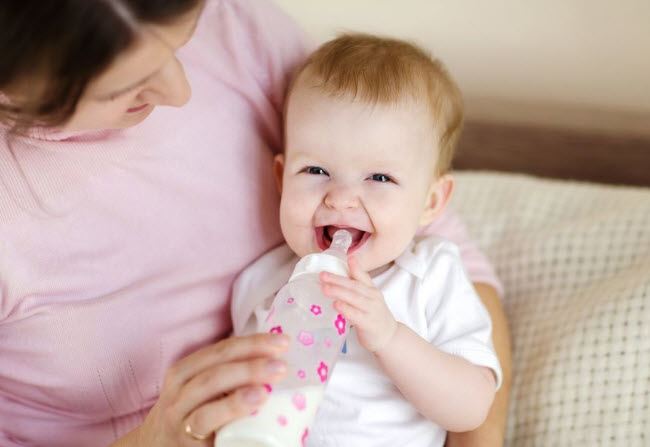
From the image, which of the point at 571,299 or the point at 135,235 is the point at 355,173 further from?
the point at 571,299

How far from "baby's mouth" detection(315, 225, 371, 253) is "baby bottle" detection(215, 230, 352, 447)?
0.24ft

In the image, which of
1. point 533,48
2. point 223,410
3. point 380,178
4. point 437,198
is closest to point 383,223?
point 380,178

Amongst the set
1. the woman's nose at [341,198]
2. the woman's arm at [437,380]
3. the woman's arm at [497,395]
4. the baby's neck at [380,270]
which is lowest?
the woman's arm at [497,395]

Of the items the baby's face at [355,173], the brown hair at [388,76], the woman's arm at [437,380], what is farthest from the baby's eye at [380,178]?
the woman's arm at [437,380]

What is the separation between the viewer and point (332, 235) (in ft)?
3.71

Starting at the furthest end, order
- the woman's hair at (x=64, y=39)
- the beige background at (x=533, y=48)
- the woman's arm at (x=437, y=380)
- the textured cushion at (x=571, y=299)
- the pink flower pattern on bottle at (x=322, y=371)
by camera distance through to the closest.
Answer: the beige background at (x=533, y=48) < the textured cushion at (x=571, y=299) < the woman's arm at (x=437, y=380) < the pink flower pattern on bottle at (x=322, y=371) < the woman's hair at (x=64, y=39)

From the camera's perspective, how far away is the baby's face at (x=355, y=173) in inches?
43.3

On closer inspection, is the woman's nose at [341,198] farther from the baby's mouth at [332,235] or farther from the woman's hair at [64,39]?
the woman's hair at [64,39]

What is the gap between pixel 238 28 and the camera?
1246 mm

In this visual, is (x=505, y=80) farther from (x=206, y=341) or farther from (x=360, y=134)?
(x=206, y=341)

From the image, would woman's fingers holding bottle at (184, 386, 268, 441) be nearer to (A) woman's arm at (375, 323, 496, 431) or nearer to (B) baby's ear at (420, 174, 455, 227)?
(A) woman's arm at (375, 323, 496, 431)

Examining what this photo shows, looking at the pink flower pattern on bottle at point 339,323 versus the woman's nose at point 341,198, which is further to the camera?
the woman's nose at point 341,198

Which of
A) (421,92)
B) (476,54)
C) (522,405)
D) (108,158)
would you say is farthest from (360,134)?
(476,54)

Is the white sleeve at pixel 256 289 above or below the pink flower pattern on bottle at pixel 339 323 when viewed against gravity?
below
